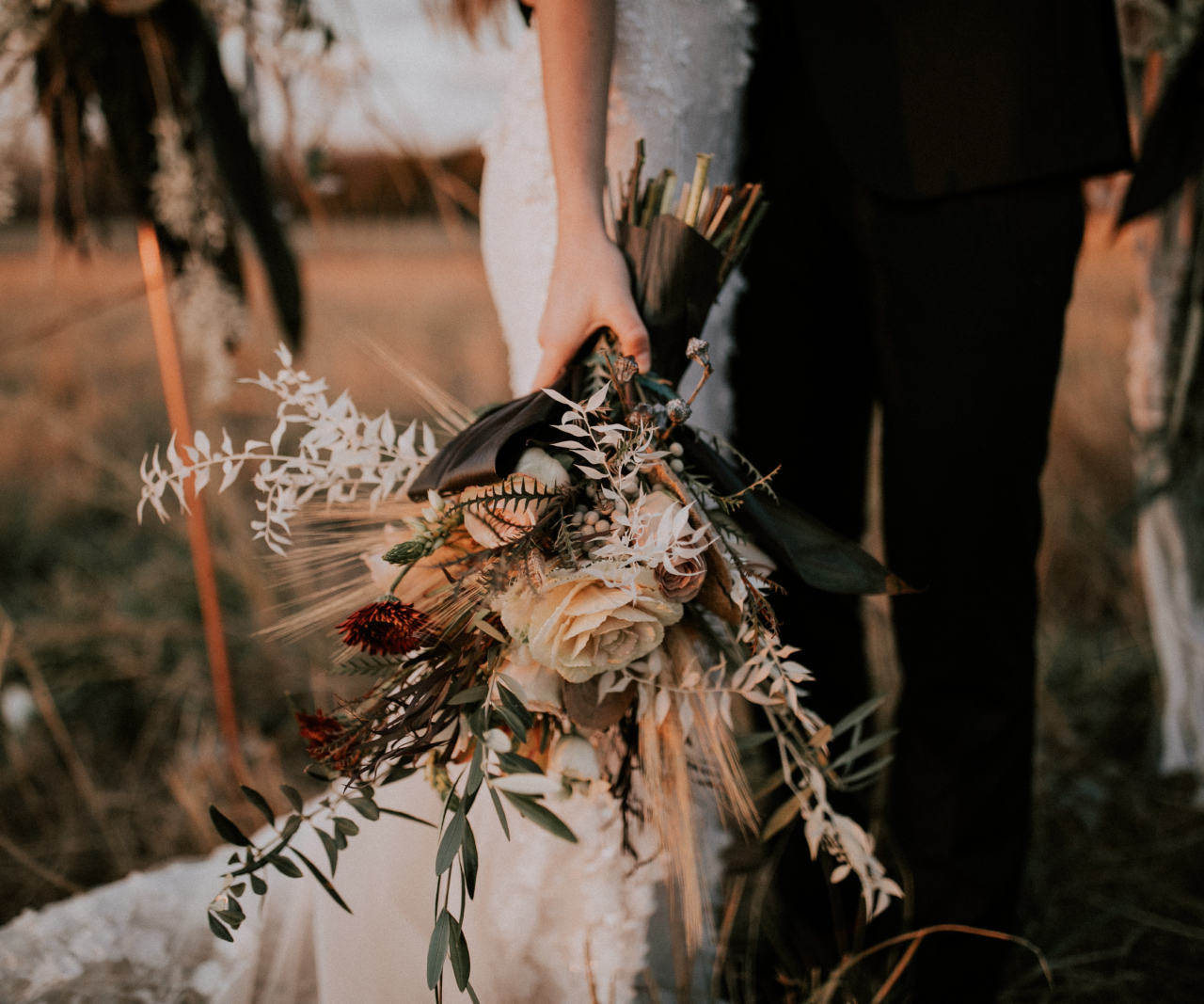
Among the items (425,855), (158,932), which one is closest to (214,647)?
(158,932)

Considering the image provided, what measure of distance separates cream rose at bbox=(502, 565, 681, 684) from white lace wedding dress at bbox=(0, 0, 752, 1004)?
11.5 inches

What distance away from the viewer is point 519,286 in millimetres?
1010

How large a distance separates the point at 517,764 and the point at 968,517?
0.68m

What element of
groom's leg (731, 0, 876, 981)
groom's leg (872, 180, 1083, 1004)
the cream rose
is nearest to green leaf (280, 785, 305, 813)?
the cream rose

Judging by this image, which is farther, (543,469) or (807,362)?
(807,362)

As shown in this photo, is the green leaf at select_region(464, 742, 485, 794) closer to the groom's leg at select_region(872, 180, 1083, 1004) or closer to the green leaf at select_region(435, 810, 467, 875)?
the green leaf at select_region(435, 810, 467, 875)

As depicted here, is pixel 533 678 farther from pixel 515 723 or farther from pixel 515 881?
pixel 515 881

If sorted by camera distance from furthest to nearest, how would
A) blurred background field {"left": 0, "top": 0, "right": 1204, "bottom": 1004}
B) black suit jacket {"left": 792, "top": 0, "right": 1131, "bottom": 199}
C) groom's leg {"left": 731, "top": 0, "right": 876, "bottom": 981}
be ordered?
blurred background field {"left": 0, "top": 0, "right": 1204, "bottom": 1004} → groom's leg {"left": 731, "top": 0, "right": 876, "bottom": 981} → black suit jacket {"left": 792, "top": 0, "right": 1131, "bottom": 199}

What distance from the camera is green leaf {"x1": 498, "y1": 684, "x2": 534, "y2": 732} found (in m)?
0.62

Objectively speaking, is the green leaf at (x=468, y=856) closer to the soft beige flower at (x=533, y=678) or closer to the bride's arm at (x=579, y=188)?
the soft beige flower at (x=533, y=678)

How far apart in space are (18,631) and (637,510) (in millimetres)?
2336

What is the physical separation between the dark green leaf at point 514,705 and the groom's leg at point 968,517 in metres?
0.61

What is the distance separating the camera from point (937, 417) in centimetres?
98

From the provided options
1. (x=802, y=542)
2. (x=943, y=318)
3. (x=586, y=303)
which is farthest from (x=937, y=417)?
(x=586, y=303)
